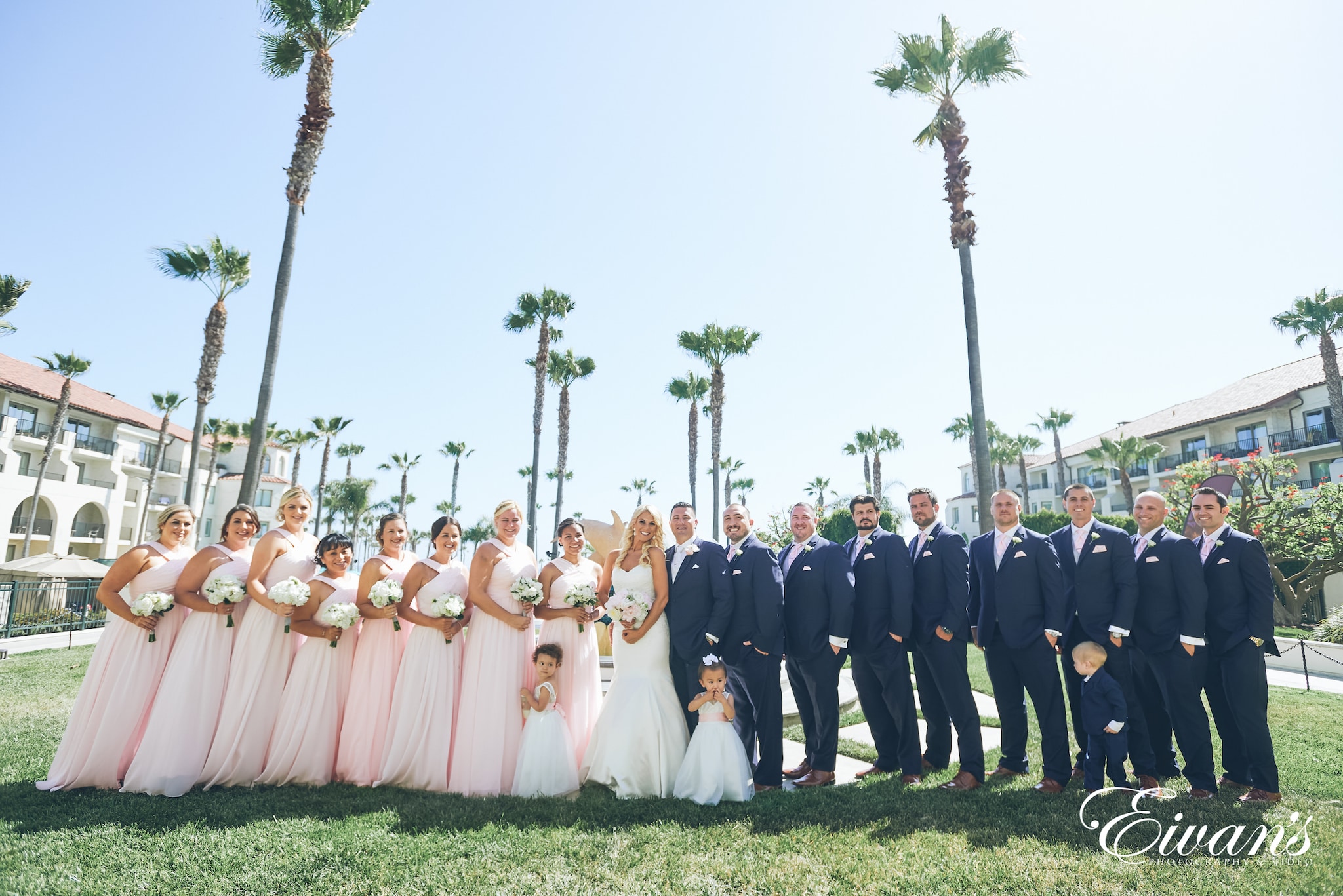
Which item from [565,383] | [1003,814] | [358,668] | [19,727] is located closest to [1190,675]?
[1003,814]

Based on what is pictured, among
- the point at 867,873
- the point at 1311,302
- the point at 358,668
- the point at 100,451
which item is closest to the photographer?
the point at 867,873

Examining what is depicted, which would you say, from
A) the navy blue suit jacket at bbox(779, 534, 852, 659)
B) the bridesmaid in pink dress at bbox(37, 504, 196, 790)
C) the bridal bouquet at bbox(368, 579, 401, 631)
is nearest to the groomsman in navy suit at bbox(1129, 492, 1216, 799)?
the navy blue suit jacket at bbox(779, 534, 852, 659)

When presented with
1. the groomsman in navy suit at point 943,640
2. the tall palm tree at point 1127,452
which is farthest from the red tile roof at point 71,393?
the tall palm tree at point 1127,452

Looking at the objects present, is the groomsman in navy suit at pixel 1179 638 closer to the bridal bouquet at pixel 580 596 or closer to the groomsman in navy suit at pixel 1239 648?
the groomsman in navy suit at pixel 1239 648

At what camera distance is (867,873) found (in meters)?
4.29

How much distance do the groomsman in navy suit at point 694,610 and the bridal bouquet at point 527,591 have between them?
1231mm

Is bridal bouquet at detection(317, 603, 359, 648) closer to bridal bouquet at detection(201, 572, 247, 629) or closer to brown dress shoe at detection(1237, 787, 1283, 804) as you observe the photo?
bridal bouquet at detection(201, 572, 247, 629)

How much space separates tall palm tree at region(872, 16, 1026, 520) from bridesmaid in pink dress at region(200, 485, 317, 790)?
13610 millimetres

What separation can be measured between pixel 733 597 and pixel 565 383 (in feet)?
118

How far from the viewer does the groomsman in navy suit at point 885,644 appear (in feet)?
21.6

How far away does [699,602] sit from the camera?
21.2 ft

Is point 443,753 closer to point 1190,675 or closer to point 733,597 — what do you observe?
point 733,597

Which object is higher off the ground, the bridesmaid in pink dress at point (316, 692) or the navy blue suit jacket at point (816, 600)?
the navy blue suit jacket at point (816, 600)

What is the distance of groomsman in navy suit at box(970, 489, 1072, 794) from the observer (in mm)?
6129
